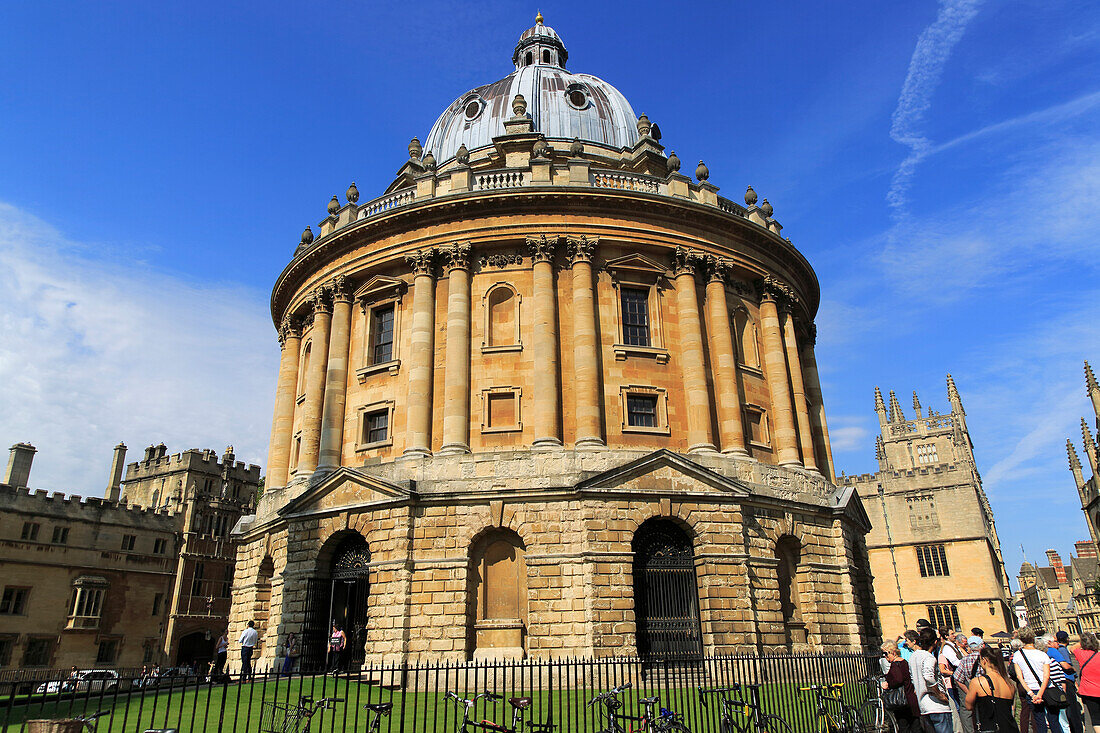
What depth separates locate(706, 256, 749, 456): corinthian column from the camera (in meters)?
25.1

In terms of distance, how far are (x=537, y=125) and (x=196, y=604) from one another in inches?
1647

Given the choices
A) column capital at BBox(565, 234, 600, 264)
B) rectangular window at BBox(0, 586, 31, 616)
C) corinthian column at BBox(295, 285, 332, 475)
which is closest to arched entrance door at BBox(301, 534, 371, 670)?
corinthian column at BBox(295, 285, 332, 475)

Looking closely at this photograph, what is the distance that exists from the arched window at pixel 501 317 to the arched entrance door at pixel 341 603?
8.11 m

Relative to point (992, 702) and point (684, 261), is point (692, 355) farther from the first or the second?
point (992, 702)

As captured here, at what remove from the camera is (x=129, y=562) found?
49.6 metres

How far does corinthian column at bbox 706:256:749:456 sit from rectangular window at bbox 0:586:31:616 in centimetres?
4320

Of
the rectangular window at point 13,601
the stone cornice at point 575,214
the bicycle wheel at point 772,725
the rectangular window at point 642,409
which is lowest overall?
the bicycle wheel at point 772,725

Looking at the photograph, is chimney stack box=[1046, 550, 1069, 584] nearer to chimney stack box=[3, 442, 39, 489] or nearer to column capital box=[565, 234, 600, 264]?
column capital box=[565, 234, 600, 264]

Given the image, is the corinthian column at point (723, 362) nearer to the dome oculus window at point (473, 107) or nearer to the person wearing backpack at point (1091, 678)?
the person wearing backpack at point (1091, 678)

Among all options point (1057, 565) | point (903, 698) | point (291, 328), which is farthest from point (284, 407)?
point (1057, 565)

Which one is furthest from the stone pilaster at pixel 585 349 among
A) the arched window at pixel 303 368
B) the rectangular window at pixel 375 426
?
the arched window at pixel 303 368

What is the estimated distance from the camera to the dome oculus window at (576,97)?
37500 mm

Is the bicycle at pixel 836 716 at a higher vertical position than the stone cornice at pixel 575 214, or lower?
lower

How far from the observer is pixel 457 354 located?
25.0 m
